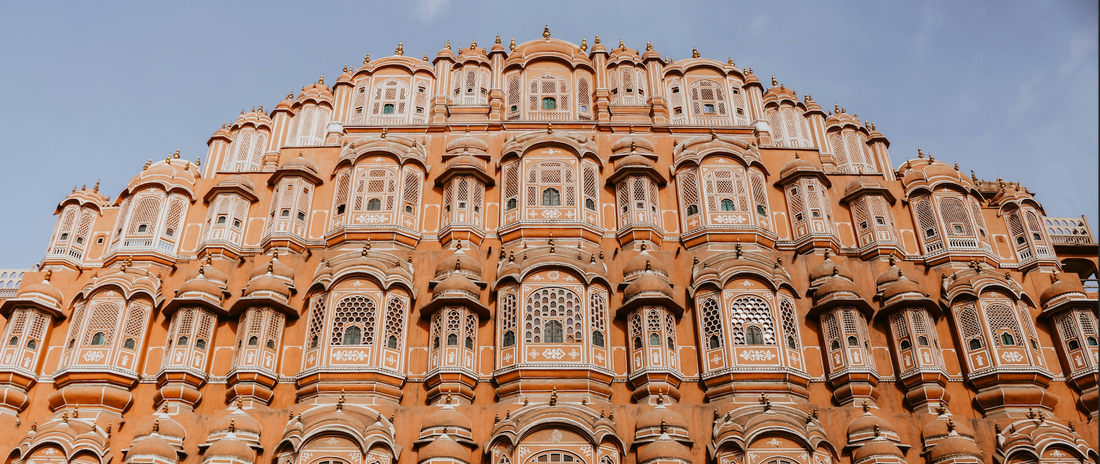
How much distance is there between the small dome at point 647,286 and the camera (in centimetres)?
2667

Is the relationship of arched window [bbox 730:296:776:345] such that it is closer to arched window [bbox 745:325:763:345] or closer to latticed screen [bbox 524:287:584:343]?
arched window [bbox 745:325:763:345]

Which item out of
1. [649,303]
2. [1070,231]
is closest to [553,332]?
[649,303]

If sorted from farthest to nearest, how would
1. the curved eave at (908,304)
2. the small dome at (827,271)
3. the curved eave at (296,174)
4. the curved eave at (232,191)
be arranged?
1. the curved eave at (296,174)
2. the curved eave at (232,191)
3. the small dome at (827,271)
4. the curved eave at (908,304)

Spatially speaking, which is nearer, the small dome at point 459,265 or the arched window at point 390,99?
the small dome at point 459,265

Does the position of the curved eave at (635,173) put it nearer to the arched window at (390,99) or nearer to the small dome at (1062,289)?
the arched window at (390,99)

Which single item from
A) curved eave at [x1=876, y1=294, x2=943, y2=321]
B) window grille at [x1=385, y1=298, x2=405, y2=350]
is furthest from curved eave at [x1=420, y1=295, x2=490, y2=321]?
curved eave at [x1=876, y1=294, x2=943, y2=321]

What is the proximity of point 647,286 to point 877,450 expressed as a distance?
289 inches

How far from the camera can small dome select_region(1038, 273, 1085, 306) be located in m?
27.8

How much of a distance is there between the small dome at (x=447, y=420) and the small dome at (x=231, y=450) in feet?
14.4

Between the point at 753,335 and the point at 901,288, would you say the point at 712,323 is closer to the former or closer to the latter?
the point at 753,335

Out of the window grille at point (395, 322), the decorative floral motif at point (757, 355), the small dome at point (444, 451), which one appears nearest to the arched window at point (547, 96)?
the window grille at point (395, 322)

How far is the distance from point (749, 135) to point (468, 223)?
35.4ft

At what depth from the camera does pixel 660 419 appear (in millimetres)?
24422

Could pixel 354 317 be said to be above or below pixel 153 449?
above
